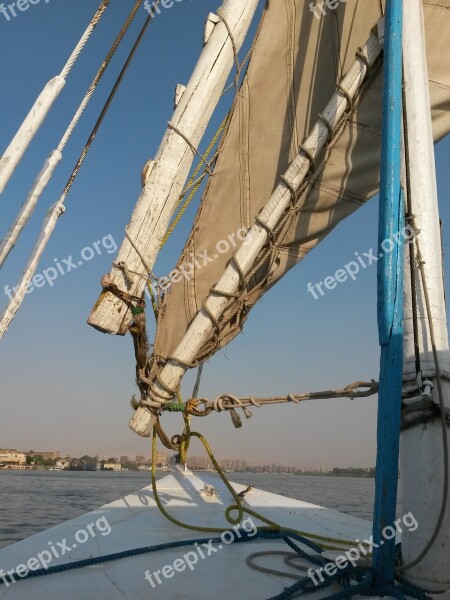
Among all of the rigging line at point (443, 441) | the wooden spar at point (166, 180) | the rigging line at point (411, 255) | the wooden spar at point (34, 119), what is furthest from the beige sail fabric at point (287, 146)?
the rigging line at point (443, 441)

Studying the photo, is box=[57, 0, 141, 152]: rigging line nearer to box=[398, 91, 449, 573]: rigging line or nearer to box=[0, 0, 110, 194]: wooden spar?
box=[0, 0, 110, 194]: wooden spar

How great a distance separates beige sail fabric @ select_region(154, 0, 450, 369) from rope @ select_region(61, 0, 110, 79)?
1.44 meters

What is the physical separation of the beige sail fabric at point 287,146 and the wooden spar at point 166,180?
1.86 feet

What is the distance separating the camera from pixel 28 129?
368cm

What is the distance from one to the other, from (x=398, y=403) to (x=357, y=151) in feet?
8.99

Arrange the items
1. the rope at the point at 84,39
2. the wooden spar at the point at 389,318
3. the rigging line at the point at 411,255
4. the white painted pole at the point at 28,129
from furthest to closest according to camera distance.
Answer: the rope at the point at 84,39 < the white painted pole at the point at 28,129 < the rigging line at the point at 411,255 < the wooden spar at the point at 389,318

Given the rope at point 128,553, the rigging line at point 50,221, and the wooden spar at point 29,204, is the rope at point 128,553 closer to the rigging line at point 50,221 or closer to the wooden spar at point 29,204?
the rigging line at point 50,221

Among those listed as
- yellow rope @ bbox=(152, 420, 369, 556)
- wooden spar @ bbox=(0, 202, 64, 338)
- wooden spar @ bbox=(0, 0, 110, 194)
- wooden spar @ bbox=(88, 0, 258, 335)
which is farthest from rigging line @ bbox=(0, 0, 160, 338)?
yellow rope @ bbox=(152, 420, 369, 556)

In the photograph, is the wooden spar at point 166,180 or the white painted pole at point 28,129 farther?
the wooden spar at point 166,180

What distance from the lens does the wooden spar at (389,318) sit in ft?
8.51

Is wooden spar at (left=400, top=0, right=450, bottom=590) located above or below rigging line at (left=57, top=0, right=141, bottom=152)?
below

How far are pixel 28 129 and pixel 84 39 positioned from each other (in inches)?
44.4

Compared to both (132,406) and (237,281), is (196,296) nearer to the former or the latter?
(237,281)

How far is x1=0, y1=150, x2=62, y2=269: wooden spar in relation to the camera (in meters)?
4.31
